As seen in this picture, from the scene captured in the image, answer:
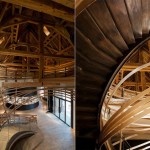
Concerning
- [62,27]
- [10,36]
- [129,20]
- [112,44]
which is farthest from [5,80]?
[129,20]

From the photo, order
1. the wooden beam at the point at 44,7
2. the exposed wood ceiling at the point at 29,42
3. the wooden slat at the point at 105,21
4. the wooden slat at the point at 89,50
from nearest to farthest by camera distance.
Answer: the wooden slat at the point at 105,21 → the wooden slat at the point at 89,50 → the wooden beam at the point at 44,7 → the exposed wood ceiling at the point at 29,42

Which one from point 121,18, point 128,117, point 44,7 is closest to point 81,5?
point 121,18

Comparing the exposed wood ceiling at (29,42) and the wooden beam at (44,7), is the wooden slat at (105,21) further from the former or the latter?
the exposed wood ceiling at (29,42)

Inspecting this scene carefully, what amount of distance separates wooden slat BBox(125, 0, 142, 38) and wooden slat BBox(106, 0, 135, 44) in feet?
0.11

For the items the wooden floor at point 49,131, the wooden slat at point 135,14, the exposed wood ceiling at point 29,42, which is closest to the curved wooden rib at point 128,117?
the wooden slat at point 135,14

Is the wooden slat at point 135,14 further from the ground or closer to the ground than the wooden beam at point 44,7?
closer to the ground

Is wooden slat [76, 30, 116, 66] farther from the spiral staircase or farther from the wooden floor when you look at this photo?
the wooden floor

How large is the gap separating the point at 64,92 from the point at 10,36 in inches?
75.7

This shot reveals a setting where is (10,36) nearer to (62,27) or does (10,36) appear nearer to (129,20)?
(62,27)

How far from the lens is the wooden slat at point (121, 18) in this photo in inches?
54.1

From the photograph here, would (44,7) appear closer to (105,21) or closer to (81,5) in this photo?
(81,5)

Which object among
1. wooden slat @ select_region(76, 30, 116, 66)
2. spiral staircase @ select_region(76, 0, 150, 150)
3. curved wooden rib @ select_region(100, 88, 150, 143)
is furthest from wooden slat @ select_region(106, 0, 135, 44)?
curved wooden rib @ select_region(100, 88, 150, 143)

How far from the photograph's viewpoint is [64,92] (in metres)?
2.73

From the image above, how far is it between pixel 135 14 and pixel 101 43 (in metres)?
0.39
